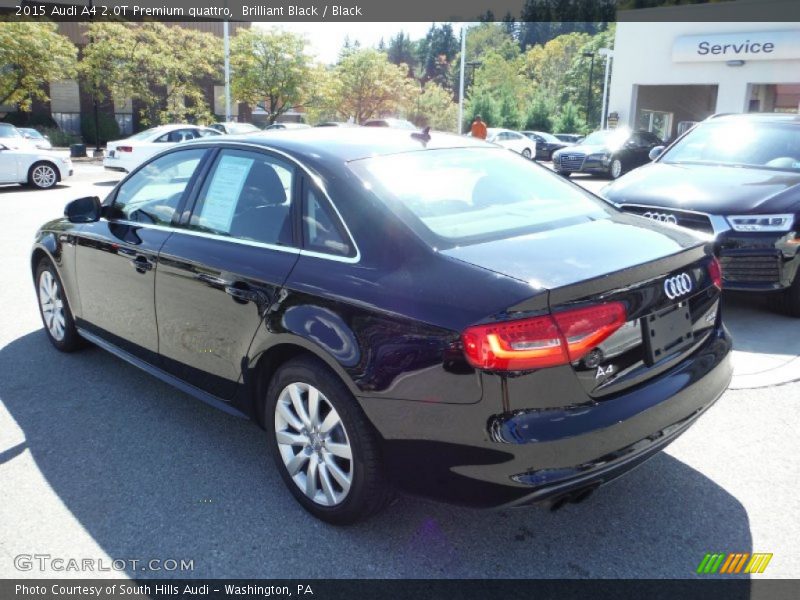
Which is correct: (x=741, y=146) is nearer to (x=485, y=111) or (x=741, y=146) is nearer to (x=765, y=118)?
(x=765, y=118)

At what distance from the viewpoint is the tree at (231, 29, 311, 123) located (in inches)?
1373

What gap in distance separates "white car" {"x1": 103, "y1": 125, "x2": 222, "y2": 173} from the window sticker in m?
15.4

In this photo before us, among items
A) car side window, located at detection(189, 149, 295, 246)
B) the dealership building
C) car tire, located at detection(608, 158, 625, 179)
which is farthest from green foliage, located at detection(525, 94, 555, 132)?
car side window, located at detection(189, 149, 295, 246)

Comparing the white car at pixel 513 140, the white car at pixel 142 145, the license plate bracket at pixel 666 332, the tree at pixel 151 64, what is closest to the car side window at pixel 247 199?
the license plate bracket at pixel 666 332

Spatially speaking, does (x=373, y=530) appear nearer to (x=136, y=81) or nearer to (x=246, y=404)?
(x=246, y=404)

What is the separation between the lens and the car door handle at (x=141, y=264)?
3.93 metres

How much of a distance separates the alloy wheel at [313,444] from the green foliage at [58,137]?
136 ft

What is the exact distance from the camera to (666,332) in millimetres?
2803

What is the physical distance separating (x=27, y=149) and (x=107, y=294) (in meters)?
14.2

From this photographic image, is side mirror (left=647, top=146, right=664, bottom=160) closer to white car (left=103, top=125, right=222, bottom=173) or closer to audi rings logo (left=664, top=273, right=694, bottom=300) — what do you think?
audi rings logo (left=664, top=273, right=694, bottom=300)

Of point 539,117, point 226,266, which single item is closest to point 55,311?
point 226,266

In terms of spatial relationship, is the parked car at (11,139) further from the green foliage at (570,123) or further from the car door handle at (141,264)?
the green foliage at (570,123)

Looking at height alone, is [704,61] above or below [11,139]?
above

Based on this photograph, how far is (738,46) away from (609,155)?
31.5ft
